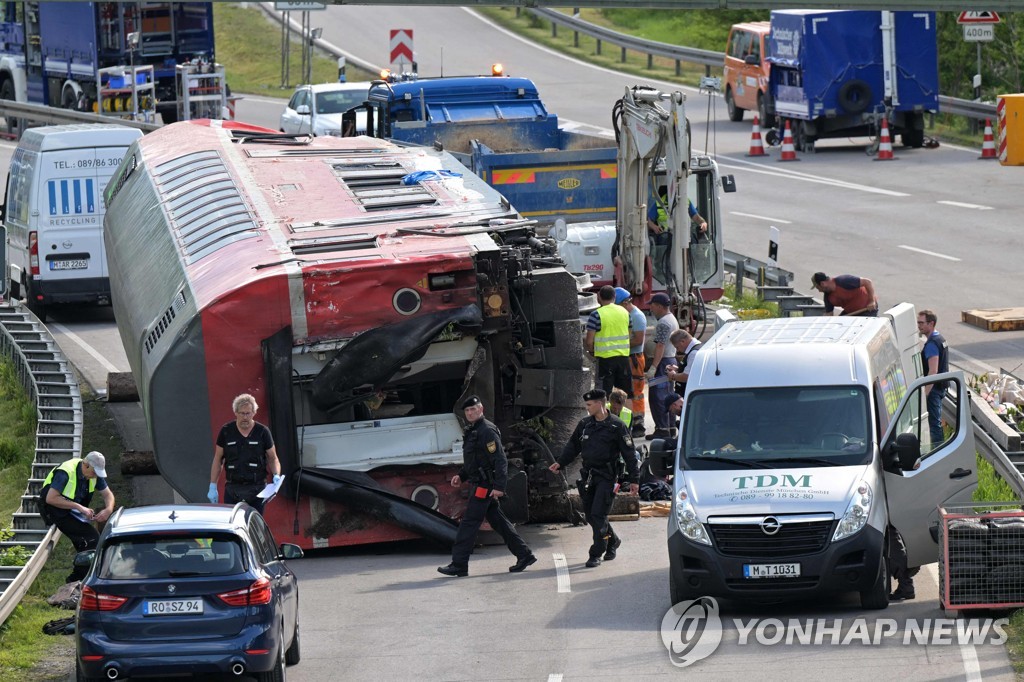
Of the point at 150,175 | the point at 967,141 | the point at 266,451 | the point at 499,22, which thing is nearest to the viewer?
the point at 266,451

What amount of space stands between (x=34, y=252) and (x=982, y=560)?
57.1ft

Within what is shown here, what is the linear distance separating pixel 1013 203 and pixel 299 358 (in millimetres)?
21905

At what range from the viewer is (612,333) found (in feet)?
65.1

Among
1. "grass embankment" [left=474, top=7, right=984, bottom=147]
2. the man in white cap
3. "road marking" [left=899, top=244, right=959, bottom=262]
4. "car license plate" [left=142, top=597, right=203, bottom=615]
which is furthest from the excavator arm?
"grass embankment" [left=474, top=7, right=984, bottom=147]

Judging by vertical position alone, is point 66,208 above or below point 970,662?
above

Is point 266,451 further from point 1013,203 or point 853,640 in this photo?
point 1013,203

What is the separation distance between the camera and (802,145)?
42656mm

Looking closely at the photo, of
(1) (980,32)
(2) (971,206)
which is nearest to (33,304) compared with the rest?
(2) (971,206)

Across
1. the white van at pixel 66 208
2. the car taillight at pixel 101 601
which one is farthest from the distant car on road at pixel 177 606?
the white van at pixel 66 208

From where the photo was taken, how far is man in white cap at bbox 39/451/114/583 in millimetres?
14508

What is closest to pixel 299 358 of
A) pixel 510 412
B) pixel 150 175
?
pixel 510 412

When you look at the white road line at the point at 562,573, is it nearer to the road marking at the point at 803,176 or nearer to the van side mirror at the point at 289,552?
the van side mirror at the point at 289,552

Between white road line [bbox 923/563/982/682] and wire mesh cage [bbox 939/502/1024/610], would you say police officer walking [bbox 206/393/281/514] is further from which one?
white road line [bbox 923/563/982/682]

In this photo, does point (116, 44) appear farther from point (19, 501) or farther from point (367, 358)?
point (367, 358)
